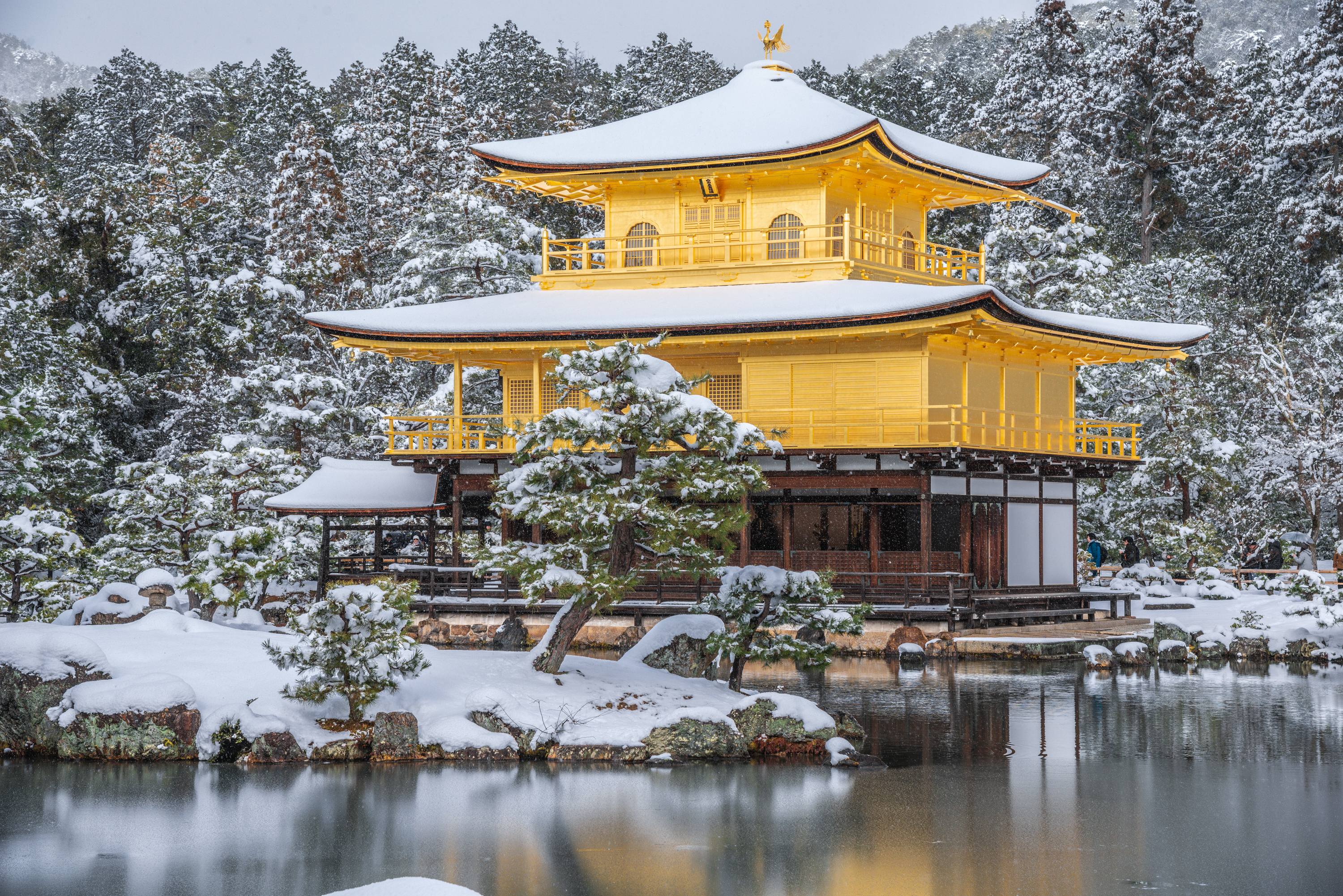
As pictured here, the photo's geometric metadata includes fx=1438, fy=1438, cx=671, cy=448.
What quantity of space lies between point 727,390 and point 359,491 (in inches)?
335

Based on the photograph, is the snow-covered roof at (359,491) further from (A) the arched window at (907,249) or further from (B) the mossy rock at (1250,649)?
(B) the mossy rock at (1250,649)

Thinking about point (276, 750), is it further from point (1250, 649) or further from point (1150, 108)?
point (1150, 108)

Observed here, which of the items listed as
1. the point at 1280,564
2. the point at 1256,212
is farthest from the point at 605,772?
the point at 1256,212

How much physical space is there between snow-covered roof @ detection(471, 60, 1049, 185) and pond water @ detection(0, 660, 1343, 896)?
17.8 meters

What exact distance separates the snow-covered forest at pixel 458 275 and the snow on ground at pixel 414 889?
1679 cm

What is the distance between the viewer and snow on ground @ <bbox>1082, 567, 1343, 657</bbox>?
2648 cm

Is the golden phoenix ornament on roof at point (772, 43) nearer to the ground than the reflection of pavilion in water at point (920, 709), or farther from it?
farther from it

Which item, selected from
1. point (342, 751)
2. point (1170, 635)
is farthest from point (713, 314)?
point (342, 751)

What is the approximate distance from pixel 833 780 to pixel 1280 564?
95.6 ft

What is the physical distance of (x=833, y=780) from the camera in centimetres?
1476

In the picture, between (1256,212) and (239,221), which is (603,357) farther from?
(1256,212)

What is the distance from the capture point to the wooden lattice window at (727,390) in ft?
106

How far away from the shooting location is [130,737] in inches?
635

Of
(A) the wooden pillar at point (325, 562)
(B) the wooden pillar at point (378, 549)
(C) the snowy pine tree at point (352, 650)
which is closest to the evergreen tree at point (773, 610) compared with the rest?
(C) the snowy pine tree at point (352, 650)
